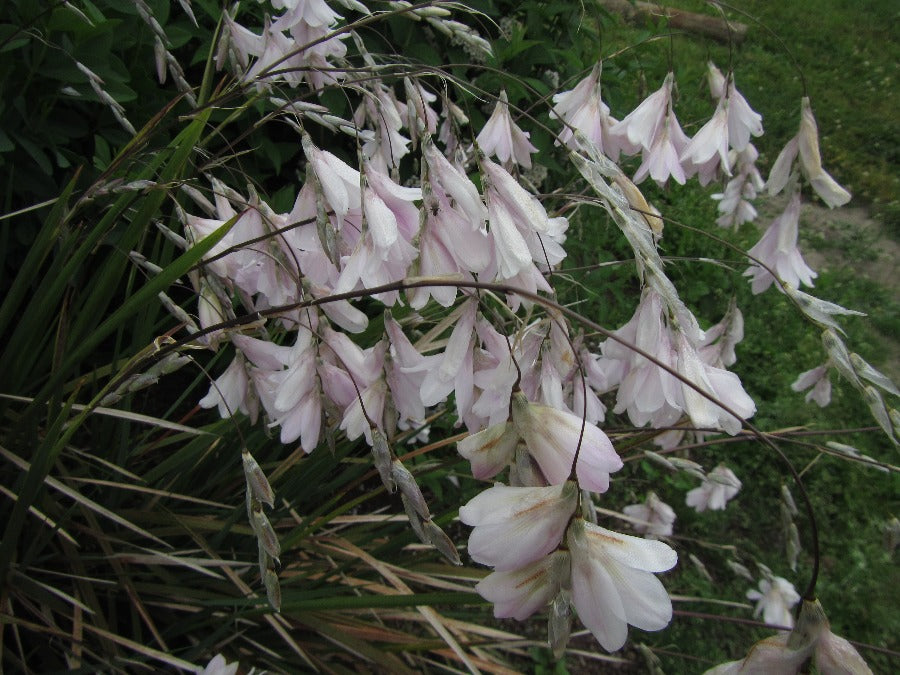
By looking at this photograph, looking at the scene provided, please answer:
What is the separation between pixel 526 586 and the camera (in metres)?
0.77

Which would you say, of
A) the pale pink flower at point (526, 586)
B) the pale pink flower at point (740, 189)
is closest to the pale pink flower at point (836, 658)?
the pale pink flower at point (526, 586)

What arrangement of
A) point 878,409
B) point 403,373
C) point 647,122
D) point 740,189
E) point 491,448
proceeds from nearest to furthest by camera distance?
point 491,448 < point 878,409 < point 403,373 < point 647,122 < point 740,189

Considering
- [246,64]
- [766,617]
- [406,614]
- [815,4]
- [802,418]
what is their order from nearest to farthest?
[246,64], [406,614], [766,617], [802,418], [815,4]

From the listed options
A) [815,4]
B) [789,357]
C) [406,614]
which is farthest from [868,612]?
[815,4]

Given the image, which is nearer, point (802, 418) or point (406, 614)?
point (406, 614)

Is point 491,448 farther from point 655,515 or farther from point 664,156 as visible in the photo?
point 655,515

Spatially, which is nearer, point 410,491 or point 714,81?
point 410,491

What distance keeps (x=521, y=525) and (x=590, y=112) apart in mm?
1019

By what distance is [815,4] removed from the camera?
6.17m

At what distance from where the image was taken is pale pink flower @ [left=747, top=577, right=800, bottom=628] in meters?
2.17

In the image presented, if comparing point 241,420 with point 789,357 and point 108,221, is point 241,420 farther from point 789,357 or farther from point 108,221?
point 789,357

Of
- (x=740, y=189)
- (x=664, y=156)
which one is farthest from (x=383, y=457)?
(x=740, y=189)

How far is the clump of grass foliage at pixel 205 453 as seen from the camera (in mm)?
1337

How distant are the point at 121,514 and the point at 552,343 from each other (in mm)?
1030
